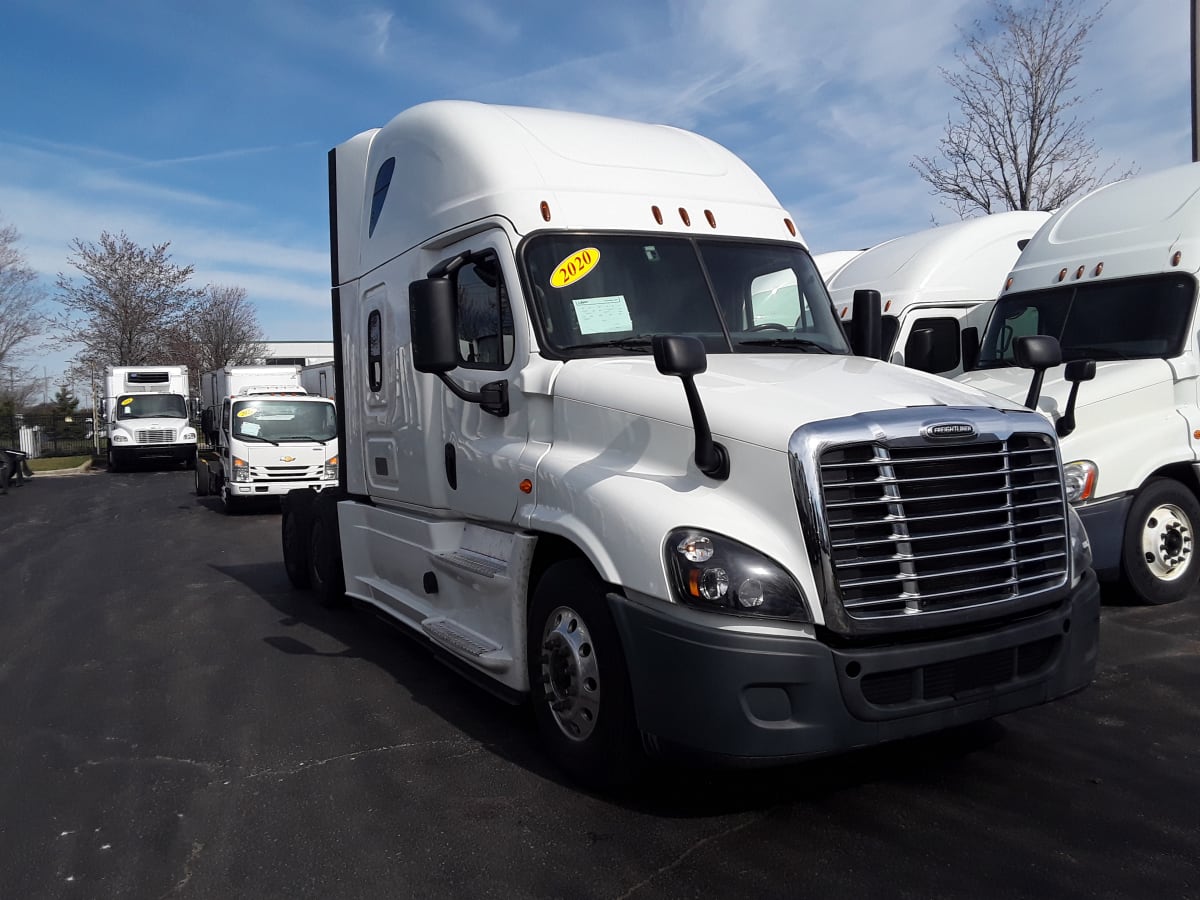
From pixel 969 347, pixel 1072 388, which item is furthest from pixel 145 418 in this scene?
pixel 1072 388

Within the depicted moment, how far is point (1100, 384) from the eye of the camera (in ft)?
24.0

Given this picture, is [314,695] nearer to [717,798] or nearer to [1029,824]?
[717,798]

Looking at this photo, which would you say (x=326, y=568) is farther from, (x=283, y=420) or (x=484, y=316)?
(x=283, y=420)

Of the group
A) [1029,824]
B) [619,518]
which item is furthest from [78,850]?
[1029,824]

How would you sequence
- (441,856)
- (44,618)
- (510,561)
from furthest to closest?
1. (44,618)
2. (510,561)
3. (441,856)

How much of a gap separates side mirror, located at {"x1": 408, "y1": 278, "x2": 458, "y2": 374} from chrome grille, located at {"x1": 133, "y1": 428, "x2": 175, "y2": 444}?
28010 mm

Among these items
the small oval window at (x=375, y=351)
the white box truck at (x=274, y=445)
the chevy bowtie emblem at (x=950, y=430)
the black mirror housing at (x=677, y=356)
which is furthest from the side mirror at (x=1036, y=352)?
the white box truck at (x=274, y=445)

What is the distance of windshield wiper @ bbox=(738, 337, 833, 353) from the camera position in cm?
501

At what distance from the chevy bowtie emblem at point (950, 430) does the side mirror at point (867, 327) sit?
182 centimetres

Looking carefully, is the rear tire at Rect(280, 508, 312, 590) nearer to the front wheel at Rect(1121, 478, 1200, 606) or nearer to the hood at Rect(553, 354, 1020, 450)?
the hood at Rect(553, 354, 1020, 450)

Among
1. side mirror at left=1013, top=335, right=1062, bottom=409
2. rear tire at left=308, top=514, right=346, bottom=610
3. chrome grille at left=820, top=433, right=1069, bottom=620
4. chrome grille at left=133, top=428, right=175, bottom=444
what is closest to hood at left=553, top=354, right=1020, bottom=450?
chrome grille at left=820, top=433, right=1069, bottom=620

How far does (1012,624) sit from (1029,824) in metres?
0.76

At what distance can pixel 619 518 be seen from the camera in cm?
393

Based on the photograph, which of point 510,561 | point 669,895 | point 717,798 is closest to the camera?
point 669,895
